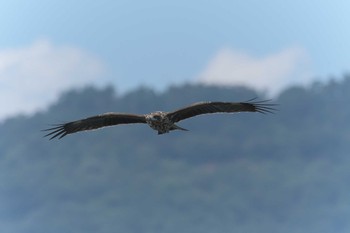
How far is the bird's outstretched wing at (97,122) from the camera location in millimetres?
45281

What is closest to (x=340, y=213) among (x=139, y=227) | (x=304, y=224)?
(x=304, y=224)

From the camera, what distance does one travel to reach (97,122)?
45750mm

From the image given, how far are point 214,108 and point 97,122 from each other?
16.9 ft

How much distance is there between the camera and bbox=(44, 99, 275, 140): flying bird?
4356 cm

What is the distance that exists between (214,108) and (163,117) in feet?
7.23

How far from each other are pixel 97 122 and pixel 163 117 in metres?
3.55

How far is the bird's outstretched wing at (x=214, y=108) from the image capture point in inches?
1716

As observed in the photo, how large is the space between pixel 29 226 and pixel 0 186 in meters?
26.6

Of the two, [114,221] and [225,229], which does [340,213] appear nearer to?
[225,229]

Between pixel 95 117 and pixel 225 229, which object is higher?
pixel 225 229

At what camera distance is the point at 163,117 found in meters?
43.6

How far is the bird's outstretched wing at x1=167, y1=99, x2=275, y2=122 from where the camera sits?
43.6 m

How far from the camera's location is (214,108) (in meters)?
44.2

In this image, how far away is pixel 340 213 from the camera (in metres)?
158
